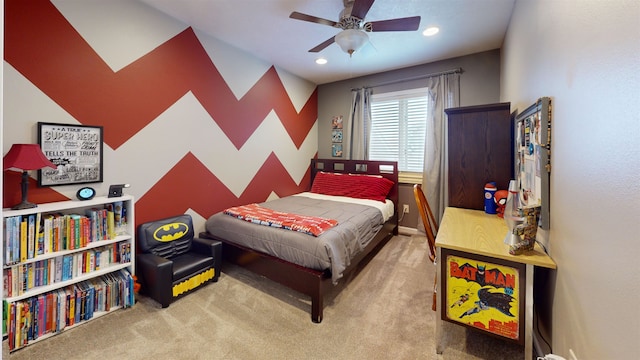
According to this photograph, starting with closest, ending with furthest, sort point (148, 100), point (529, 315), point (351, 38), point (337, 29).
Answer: point (529, 315) → point (351, 38) → point (148, 100) → point (337, 29)

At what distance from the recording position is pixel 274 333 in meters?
1.82

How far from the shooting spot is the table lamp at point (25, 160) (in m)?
Answer: 1.61

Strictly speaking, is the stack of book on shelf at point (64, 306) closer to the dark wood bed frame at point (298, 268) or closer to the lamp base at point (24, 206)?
the lamp base at point (24, 206)

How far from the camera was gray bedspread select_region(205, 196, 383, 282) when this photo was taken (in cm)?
203

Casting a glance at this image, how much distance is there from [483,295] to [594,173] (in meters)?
0.87

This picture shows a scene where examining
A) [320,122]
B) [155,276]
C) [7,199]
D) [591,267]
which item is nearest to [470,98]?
[320,122]

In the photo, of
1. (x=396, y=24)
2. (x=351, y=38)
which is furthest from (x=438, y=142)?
(x=351, y=38)

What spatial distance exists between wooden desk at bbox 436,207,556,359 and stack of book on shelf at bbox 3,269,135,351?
2359 millimetres

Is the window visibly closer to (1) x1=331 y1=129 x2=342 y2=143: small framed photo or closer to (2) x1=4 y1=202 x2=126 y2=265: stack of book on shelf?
(1) x1=331 y1=129 x2=342 y2=143: small framed photo

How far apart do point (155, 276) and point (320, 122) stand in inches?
140

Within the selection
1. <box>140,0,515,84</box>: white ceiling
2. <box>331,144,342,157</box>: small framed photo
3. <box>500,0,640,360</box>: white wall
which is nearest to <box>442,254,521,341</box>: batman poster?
<box>500,0,640,360</box>: white wall

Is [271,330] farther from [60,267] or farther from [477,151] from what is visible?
[477,151]

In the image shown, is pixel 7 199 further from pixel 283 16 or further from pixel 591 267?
pixel 591 267

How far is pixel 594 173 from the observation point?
910mm
